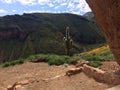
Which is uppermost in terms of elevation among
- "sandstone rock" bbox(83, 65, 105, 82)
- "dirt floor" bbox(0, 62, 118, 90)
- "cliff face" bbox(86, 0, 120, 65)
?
"cliff face" bbox(86, 0, 120, 65)

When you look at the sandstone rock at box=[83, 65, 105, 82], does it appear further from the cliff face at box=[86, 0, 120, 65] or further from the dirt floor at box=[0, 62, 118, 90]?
the cliff face at box=[86, 0, 120, 65]

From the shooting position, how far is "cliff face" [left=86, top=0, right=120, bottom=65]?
7.83 meters

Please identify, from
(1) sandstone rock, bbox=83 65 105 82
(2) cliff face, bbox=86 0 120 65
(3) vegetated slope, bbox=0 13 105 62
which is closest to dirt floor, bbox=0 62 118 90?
(1) sandstone rock, bbox=83 65 105 82

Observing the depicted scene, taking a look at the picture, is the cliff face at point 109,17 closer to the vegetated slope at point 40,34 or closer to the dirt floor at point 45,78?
the dirt floor at point 45,78

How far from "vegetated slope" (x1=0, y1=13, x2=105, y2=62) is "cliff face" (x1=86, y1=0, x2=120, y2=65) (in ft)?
255

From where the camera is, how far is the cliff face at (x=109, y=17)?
7826 millimetres

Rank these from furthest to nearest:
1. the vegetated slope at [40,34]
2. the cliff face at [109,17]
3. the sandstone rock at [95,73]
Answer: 1. the vegetated slope at [40,34]
2. the sandstone rock at [95,73]
3. the cliff face at [109,17]

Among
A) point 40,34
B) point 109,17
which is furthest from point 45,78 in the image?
point 40,34

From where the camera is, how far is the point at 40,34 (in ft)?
356

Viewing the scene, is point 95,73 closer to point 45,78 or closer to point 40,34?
point 45,78

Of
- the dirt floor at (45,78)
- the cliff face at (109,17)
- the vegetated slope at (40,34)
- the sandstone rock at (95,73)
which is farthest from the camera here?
the vegetated slope at (40,34)

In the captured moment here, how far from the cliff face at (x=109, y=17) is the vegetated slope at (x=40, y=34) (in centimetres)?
7783

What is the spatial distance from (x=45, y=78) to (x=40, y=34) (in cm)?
9193

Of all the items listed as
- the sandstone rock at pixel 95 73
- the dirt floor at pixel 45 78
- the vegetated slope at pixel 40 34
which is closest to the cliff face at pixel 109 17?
the dirt floor at pixel 45 78
